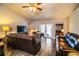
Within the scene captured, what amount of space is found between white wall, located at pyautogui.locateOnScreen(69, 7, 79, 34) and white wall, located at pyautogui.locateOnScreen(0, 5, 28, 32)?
2.65 ft

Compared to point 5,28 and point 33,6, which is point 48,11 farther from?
point 5,28

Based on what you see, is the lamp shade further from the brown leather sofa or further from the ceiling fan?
the ceiling fan

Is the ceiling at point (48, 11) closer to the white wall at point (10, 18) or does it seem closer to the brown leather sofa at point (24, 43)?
the white wall at point (10, 18)

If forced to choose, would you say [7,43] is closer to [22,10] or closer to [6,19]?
[6,19]

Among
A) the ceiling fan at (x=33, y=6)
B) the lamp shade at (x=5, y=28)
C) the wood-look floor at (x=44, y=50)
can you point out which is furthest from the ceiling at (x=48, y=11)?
the wood-look floor at (x=44, y=50)

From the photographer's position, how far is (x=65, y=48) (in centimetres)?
225

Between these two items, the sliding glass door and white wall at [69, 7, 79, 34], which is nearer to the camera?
white wall at [69, 7, 79, 34]

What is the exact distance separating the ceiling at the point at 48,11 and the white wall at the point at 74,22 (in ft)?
0.24

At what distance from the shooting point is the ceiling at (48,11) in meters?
2.25

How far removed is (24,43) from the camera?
2381 mm

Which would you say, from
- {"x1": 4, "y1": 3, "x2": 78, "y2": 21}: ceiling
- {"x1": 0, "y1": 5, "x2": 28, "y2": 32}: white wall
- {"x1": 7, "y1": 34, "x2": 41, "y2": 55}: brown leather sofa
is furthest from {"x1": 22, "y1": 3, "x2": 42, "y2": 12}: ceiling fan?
{"x1": 7, "y1": 34, "x2": 41, "y2": 55}: brown leather sofa

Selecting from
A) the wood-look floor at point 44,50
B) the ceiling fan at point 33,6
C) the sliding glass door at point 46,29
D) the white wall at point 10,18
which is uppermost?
the ceiling fan at point 33,6

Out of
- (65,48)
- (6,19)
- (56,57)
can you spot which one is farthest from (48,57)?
(6,19)

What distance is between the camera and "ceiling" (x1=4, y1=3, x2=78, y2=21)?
2248 mm
